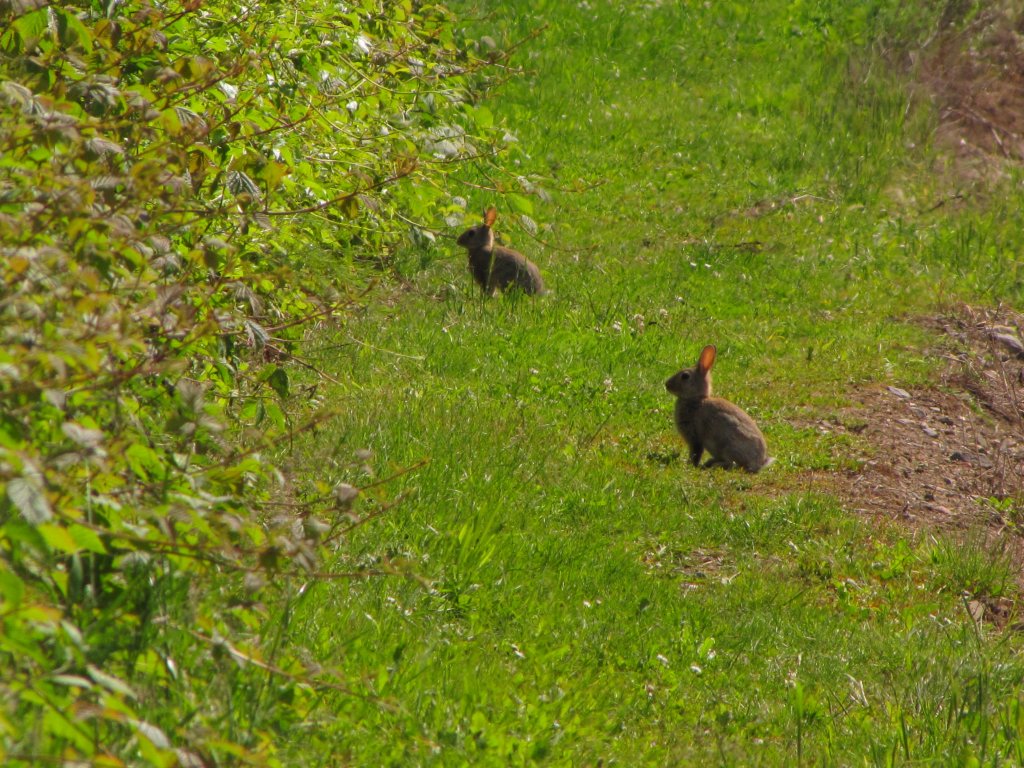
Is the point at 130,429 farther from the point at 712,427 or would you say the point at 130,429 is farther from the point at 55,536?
the point at 712,427

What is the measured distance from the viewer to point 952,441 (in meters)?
9.79

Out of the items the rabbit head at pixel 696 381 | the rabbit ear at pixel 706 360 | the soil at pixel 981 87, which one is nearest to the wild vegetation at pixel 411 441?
the rabbit head at pixel 696 381

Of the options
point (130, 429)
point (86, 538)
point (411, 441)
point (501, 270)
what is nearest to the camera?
point (86, 538)

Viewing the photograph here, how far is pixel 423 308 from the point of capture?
10461 mm

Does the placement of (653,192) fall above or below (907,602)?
below

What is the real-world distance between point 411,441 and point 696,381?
2568 millimetres

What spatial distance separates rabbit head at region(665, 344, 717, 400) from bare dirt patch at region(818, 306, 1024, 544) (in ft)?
3.54

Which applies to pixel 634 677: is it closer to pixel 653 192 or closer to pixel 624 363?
pixel 624 363

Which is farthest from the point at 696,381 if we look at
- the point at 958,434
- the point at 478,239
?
the point at 478,239

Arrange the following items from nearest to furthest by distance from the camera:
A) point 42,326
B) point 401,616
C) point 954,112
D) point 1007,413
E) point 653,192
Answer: point 42,326
point 401,616
point 1007,413
point 653,192
point 954,112

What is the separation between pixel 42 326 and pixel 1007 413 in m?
8.66

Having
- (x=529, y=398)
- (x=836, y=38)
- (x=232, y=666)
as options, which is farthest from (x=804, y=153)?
(x=232, y=666)

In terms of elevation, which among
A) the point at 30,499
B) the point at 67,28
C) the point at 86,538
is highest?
the point at 67,28

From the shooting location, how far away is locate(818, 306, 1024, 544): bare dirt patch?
8.52 m
